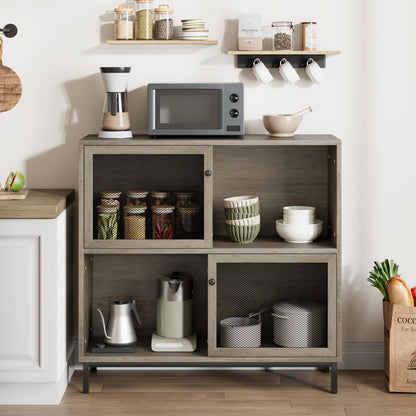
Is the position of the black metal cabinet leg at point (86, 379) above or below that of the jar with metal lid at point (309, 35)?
below

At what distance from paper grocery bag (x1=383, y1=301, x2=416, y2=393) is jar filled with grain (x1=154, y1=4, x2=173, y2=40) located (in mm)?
1563

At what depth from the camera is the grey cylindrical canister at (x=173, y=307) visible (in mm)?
3746

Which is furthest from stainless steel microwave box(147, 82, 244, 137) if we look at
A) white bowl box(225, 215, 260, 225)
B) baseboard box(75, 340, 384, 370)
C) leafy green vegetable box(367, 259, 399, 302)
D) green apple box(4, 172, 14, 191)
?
baseboard box(75, 340, 384, 370)

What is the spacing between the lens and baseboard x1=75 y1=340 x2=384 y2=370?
398 centimetres

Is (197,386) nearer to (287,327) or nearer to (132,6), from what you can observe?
(287,327)

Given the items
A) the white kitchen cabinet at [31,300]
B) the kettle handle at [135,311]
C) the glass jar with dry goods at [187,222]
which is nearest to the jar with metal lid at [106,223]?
the white kitchen cabinet at [31,300]

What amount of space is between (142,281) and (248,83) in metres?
1.06

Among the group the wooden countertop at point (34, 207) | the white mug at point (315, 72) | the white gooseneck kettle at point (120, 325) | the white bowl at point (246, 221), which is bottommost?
the white gooseneck kettle at point (120, 325)

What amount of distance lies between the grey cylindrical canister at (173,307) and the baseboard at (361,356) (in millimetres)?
794

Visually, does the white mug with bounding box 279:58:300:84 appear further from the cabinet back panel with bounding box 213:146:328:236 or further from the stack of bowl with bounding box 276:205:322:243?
the stack of bowl with bounding box 276:205:322:243

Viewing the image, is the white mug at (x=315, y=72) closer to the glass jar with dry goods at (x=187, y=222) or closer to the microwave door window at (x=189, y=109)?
the microwave door window at (x=189, y=109)

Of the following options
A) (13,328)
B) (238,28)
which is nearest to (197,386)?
(13,328)

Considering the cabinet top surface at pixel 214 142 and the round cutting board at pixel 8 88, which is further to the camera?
the round cutting board at pixel 8 88

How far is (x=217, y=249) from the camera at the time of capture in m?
3.54
